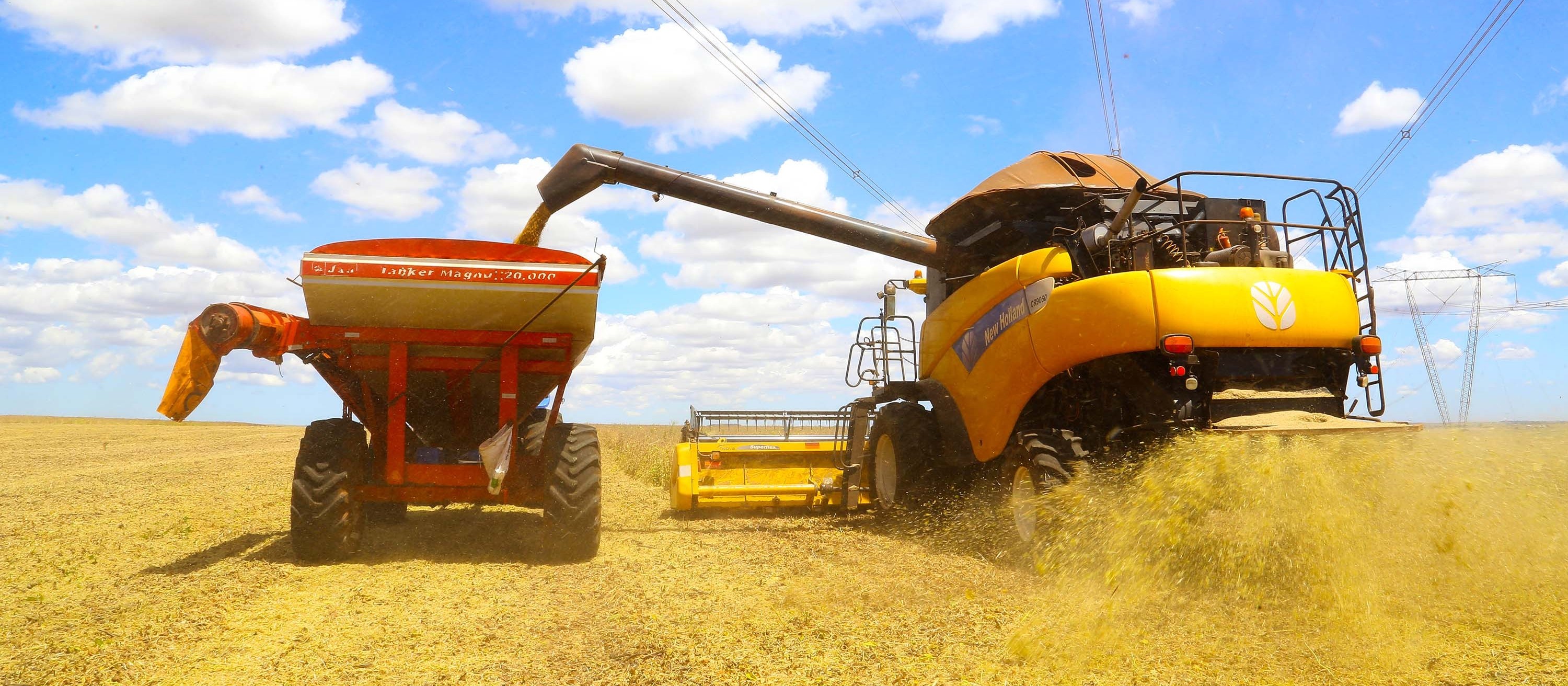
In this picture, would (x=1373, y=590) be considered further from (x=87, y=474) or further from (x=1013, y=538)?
(x=87, y=474)

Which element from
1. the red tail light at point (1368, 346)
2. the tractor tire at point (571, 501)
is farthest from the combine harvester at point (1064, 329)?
the tractor tire at point (571, 501)

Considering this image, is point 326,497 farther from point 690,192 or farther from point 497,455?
point 690,192

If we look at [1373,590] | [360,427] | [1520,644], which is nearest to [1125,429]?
[1373,590]

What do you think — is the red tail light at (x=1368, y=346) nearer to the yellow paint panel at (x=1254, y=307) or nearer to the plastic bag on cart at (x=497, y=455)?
the yellow paint panel at (x=1254, y=307)

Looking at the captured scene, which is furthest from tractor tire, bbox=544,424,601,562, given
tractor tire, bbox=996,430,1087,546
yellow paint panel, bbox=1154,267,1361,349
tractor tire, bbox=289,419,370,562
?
yellow paint panel, bbox=1154,267,1361,349

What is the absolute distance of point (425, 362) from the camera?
6.89 m

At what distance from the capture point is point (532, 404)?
741 cm

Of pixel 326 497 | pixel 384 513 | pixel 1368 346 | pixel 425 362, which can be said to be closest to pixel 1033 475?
pixel 1368 346

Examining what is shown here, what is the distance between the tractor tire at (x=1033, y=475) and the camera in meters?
5.75

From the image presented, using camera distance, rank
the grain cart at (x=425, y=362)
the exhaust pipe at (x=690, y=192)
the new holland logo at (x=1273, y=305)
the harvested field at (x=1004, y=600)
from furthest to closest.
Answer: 1. the exhaust pipe at (x=690, y=192)
2. the grain cart at (x=425, y=362)
3. the new holland logo at (x=1273, y=305)
4. the harvested field at (x=1004, y=600)

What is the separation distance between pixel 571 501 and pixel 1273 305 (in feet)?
15.3

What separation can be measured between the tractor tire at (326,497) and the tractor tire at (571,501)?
1288mm

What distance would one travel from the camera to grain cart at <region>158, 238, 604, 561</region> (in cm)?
632

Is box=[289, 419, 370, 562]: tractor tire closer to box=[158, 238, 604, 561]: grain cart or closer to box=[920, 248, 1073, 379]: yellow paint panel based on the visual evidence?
box=[158, 238, 604, 561]: grain cart
